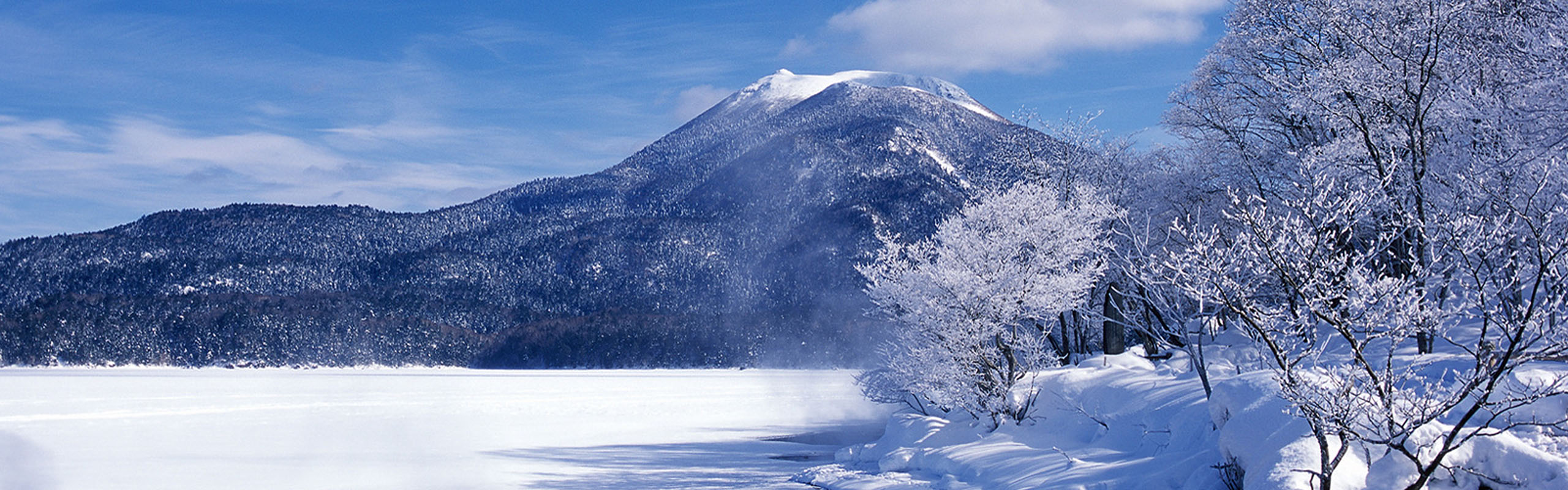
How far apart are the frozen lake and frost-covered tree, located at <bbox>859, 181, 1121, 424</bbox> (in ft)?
14.4

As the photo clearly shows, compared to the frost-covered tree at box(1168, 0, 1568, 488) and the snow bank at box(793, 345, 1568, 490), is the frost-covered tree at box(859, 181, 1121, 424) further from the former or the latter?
the frost-covered tree at box(1168, 0, 1568, 488)

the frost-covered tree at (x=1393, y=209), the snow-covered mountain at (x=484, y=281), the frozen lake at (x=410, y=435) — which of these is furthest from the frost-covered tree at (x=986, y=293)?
the snow-covered mountain at (x=484, y=281)

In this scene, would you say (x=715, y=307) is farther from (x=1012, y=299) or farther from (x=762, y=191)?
(x=1012, y=299)

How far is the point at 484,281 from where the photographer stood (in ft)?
519

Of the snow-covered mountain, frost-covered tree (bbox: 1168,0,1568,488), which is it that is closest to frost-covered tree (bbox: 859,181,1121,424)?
frost-covered tree (bbox: 1168,0,1568,488)

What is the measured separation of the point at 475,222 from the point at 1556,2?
179535 mm

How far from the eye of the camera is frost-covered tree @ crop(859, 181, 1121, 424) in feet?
84.1

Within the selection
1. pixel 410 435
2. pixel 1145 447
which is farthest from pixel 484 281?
pixel 1145 447

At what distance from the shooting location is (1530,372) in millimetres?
12938

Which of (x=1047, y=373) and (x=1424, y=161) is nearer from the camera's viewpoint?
(x=1424, y=161)

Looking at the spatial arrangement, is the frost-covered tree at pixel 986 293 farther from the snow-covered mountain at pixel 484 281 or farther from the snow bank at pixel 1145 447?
the snow-covered mountain at pixel 484 281

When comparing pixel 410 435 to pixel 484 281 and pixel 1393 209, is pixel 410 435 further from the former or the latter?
pixel 484 281

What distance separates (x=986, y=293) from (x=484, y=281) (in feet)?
465

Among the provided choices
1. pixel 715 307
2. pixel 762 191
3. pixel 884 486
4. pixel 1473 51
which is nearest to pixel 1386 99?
pixel 1473 51
